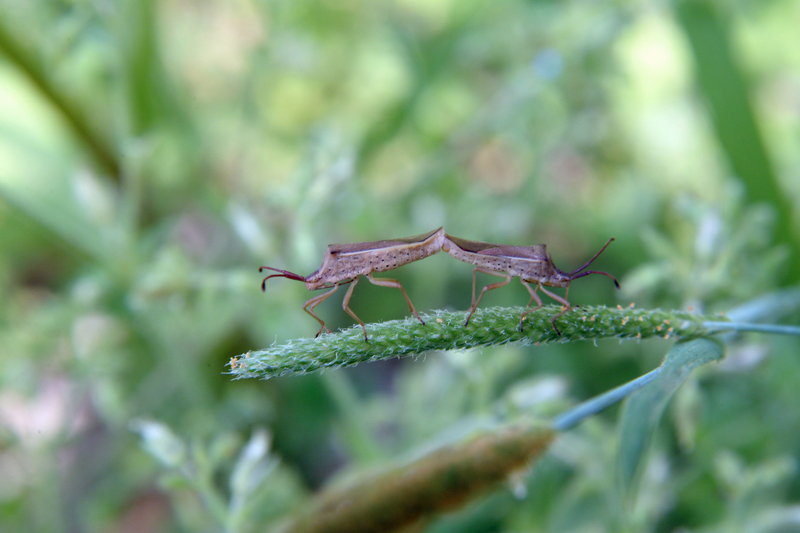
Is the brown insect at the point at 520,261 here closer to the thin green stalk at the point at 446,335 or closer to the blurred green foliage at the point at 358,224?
the blurred green foliage at the point at 358,224

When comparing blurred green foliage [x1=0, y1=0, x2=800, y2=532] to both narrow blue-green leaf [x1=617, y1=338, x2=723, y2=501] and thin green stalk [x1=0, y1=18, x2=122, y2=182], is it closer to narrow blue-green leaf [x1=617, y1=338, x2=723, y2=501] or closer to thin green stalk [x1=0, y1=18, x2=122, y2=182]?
thin green stalk [x1=0, y1=18, x2=122, y2=182]

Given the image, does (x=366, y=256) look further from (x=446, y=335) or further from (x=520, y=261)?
(x=446, y=335)

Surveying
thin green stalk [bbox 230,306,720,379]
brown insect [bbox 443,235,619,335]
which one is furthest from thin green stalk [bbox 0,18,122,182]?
thin green stalk [bbox 230,306,720,379]

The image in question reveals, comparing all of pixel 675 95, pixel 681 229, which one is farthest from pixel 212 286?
pixel 675 95

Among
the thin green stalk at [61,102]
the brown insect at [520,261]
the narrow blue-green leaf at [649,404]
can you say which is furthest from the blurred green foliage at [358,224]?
the narrow blue-green leaf at [649,404]

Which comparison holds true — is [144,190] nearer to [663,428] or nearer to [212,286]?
[212,286]
